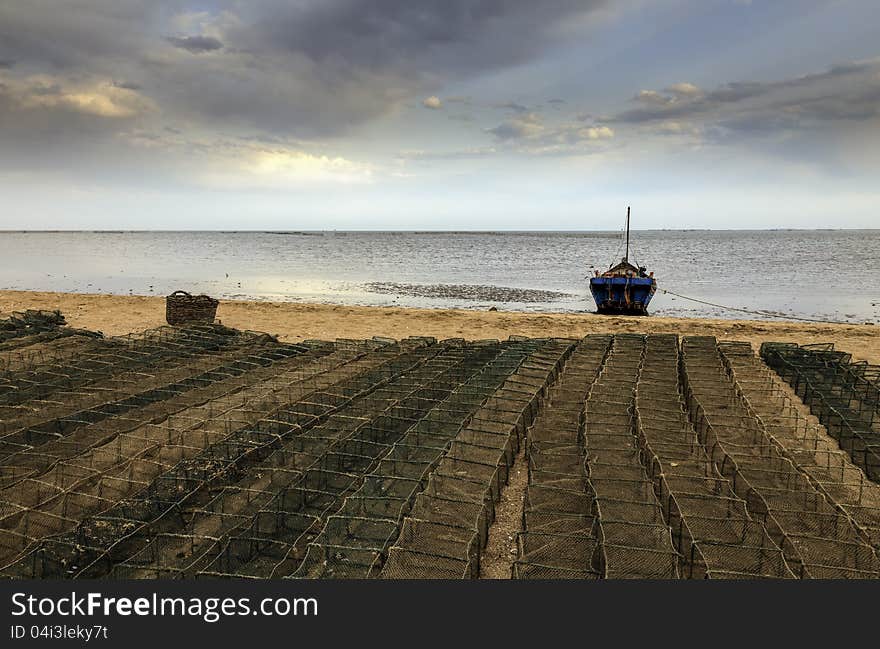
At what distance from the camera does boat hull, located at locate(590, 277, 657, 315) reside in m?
39.1

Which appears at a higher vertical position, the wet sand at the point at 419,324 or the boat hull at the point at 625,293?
the boat hull at the point at 625,293

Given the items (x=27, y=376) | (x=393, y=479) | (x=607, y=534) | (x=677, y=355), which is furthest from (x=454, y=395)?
(x=27, y=376)

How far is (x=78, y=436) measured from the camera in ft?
39.4

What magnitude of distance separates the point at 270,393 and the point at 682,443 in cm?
989

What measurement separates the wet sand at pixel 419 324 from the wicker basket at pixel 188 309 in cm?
328

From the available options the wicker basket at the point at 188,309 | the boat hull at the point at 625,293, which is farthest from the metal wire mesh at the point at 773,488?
the boat hull at the point at 625,293

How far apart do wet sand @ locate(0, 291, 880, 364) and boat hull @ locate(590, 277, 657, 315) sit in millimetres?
7603

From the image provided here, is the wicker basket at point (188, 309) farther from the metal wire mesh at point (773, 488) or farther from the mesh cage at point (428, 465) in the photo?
the metal wire mesh at point (773, 488)

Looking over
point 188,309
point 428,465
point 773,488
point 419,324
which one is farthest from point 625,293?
point 428,465

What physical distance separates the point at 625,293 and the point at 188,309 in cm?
2762

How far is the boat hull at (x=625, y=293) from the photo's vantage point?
1540 inches

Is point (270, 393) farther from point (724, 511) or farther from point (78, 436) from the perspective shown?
point (724, 511)

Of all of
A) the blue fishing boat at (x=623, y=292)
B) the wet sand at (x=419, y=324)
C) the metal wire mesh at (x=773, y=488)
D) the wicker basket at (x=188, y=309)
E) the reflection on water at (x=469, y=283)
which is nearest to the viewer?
the metal wire mesh at (x=773, y=488)

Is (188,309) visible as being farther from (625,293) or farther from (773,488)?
(625,293)
